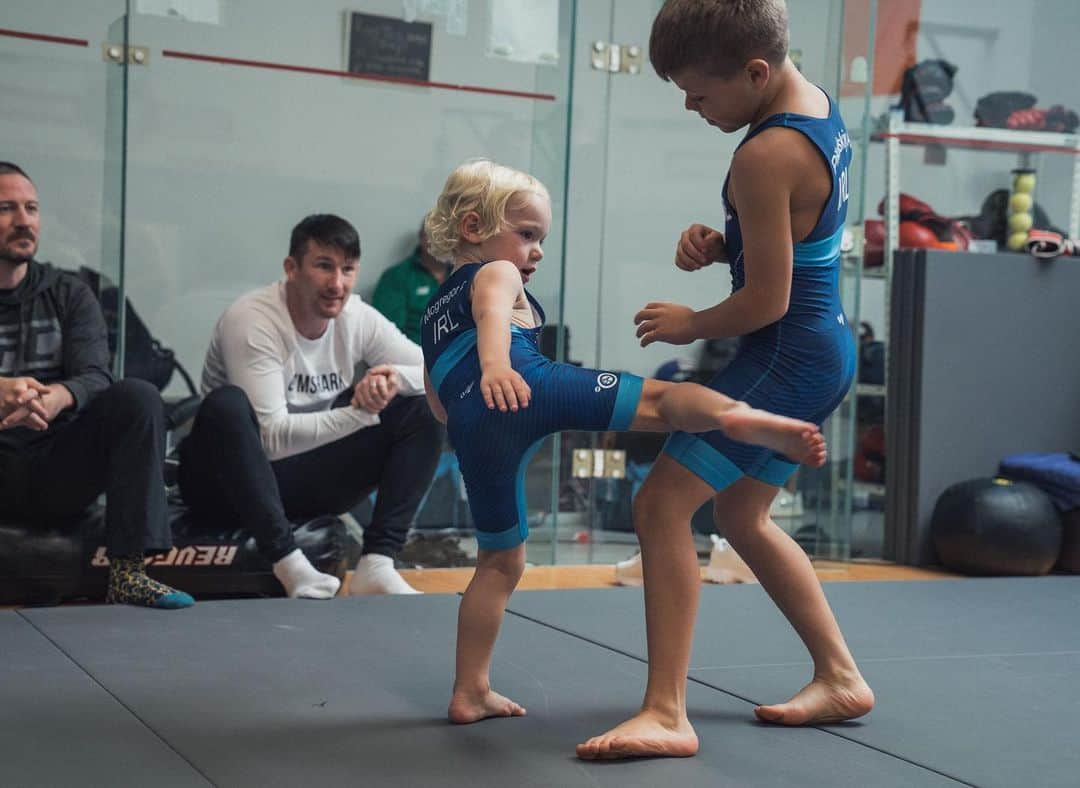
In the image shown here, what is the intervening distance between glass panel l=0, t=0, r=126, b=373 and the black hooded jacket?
0.42 metres

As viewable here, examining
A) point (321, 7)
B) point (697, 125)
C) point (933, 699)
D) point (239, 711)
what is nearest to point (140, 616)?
point (239, 711)

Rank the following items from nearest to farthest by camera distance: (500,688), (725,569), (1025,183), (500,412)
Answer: (500,412)
(500,688)
(725,569)
(1025,183)

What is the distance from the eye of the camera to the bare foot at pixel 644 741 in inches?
80.7

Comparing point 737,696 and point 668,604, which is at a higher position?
point 668,604

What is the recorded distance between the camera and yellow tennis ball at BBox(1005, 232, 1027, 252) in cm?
506

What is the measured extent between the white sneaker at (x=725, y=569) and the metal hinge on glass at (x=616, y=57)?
181 cm

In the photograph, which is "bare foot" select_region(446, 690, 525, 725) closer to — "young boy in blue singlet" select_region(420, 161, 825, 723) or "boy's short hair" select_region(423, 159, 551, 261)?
"young boy in blue singlet" select_region(420, 161, 825, 723)

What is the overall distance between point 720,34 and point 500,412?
66cm

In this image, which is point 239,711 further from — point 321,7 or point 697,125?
point 697,125

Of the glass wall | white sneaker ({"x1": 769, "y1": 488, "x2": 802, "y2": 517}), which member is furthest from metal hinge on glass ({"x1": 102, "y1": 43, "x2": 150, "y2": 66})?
white sneaker ({"x1": 769, "y1": 488, "x2": 802, "y2": 517})

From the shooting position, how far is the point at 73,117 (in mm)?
3893

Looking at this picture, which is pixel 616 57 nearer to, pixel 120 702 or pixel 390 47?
pixel 390 47

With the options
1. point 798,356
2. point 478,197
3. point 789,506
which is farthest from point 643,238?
point 798,356

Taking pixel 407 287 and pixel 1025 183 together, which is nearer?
pixel 407 287
